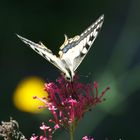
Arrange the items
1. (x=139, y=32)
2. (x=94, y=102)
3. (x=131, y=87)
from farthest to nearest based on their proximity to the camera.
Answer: (x=139, y=32)
(x=131, y=87)
(x=94, y=102)

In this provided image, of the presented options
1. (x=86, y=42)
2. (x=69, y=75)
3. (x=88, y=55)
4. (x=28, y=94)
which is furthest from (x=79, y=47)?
(x=88, y=55)

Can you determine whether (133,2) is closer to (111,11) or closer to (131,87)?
(111,11)

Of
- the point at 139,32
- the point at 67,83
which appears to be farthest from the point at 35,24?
the point at 67,83

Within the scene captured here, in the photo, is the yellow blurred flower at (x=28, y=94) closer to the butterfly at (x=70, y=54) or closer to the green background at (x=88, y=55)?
the green background at (x=88, y=55)

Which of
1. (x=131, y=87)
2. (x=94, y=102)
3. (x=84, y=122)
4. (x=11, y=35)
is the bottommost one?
(x=94, y=102)

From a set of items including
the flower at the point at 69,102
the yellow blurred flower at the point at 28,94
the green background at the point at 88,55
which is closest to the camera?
the flower at the point at 69,102

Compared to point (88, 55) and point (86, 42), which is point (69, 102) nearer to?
point (86, 42)

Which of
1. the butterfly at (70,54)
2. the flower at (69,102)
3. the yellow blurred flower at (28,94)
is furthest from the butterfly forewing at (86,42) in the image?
the yellow blurred flower at (28,94)
